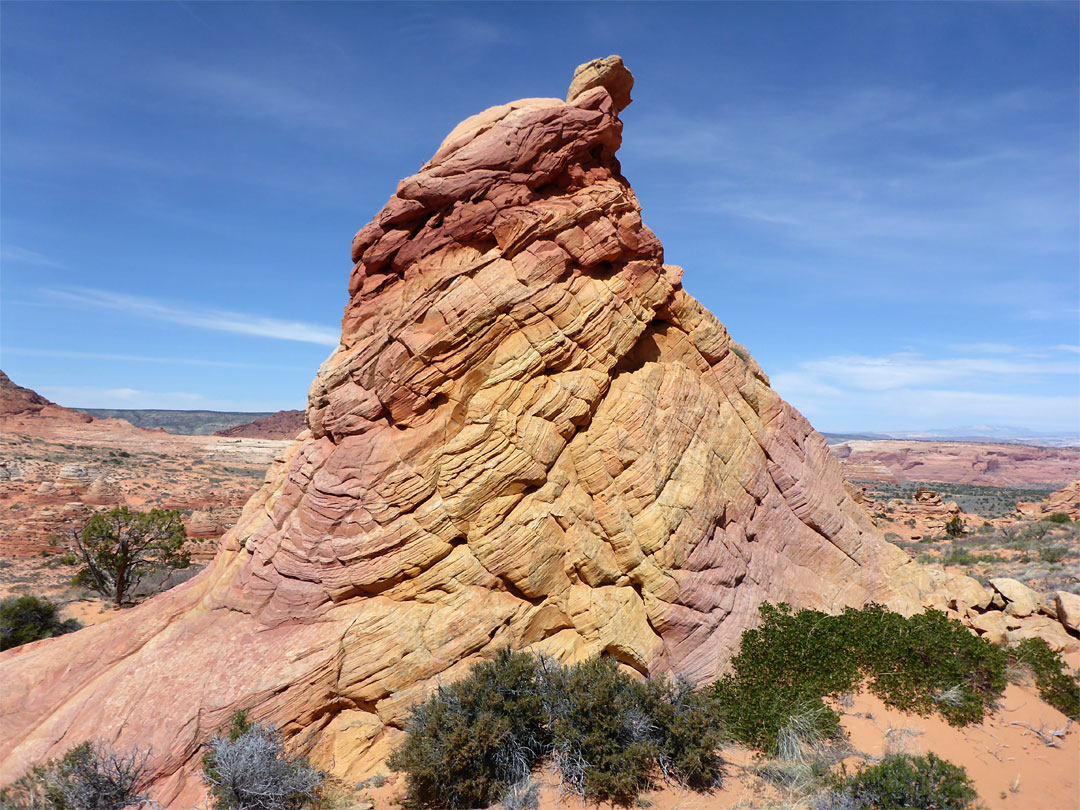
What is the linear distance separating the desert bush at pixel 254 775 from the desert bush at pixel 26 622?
44.3ft

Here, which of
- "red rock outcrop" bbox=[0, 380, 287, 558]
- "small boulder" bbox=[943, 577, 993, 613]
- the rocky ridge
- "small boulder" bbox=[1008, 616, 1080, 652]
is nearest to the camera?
"small boulder" bbox=[1008, 616, 1080, 652]

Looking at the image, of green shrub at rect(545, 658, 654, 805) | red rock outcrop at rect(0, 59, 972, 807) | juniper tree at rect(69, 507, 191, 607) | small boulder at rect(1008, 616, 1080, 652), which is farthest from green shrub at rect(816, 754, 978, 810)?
juniper tree at rect(69, 507, 191, 607)

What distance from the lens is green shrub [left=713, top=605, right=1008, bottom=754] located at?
11.6 metres

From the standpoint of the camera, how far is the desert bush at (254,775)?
9.50 metres

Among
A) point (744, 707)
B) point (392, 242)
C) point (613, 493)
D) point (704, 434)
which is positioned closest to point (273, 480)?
point (392, 242)

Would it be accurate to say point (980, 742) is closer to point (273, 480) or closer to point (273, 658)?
point (273, 658)

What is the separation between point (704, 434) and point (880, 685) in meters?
6.82

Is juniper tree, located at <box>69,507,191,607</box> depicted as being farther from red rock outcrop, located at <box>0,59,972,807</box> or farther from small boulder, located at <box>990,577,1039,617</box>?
small boulder, located at <box>990,577,1039,617</box>

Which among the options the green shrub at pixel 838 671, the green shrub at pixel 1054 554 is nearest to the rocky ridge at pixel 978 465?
the green shrub at pixel 1054 554

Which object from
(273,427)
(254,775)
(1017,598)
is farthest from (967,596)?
(273,427)

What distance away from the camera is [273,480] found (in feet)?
52.4

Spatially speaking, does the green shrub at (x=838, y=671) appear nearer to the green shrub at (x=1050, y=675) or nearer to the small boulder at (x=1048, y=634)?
the green shrub at (x=1050, y=675)

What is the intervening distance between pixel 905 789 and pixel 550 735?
606 cm

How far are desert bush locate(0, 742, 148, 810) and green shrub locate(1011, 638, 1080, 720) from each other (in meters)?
19.1
